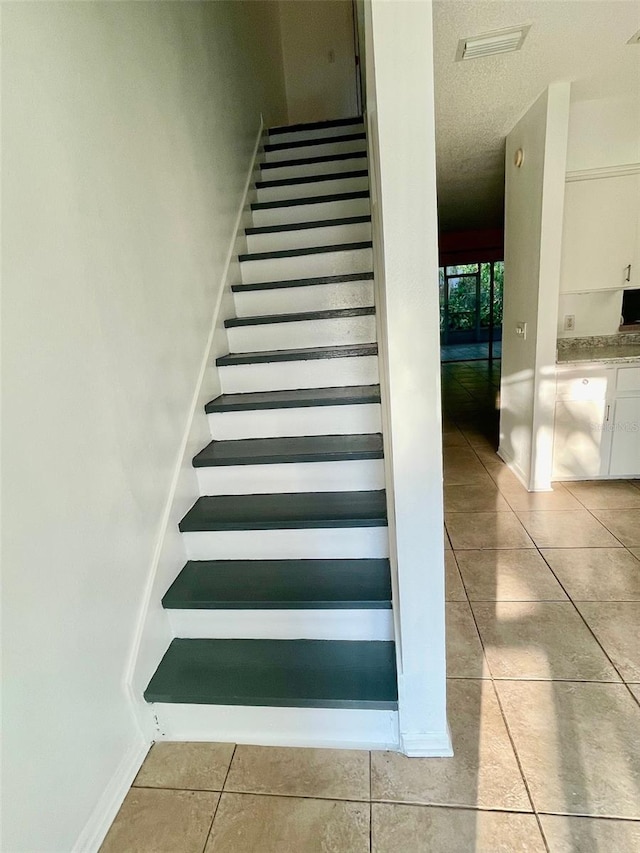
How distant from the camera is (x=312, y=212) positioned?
9.61 feet

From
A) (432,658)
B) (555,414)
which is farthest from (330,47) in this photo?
(432,658)

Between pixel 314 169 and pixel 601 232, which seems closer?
pixel 601 232

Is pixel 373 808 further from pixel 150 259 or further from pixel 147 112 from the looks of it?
pixel 147 112

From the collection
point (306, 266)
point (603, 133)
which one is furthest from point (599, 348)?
point (306, 266)

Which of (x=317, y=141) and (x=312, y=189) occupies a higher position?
(x=317, y=141)

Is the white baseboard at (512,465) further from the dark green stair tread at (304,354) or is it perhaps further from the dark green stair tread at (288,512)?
the dark green stair tread at (288,512)

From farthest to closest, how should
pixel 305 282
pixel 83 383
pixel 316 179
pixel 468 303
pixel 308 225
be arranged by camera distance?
pixel 468 303 < pixel 316 179 < pixel 308 225 < pixel 305 282 < pixel 83 383

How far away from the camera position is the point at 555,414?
2.94m

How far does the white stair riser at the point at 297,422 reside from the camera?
195cm

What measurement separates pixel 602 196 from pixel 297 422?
2.59 meters

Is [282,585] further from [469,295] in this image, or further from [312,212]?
[469,295]

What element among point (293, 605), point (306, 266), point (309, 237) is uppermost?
point (309, 237)

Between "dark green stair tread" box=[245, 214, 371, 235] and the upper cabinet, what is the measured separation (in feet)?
4.57

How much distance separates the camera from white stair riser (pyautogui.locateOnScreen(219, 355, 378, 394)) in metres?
2.12
